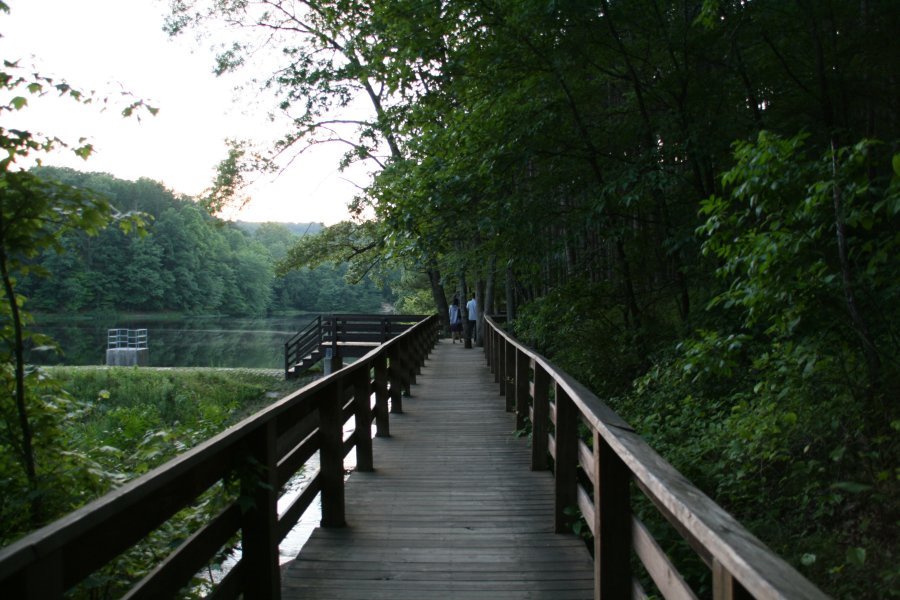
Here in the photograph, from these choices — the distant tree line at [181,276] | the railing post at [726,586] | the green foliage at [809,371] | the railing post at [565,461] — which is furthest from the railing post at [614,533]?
the distant tree line at [181,276]

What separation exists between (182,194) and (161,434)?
2790 inches

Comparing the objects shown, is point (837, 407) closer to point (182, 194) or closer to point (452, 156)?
point (452, 156)

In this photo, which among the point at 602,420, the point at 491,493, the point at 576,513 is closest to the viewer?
the point at 602,420

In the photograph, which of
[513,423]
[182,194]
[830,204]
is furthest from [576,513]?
[182,194]

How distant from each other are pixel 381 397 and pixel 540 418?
2.31m

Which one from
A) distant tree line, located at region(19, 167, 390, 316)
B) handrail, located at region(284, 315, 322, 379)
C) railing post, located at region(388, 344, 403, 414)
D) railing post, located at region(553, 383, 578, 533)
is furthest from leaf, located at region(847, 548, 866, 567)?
distant tree line, located at region(19, 167, 390, 316)

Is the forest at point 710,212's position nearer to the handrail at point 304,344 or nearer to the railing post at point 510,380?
the railing post at point 510,380

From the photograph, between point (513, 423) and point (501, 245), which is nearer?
point (513, 423)

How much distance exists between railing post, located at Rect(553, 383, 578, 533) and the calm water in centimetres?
2994

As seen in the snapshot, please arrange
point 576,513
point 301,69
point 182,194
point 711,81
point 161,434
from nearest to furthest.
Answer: point 576,513
point 161,434
point 711,81
point 301,69
point 182,194

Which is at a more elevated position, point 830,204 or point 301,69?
point 301,69

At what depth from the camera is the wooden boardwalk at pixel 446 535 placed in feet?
11.0

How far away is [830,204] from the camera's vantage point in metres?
A: 4.23

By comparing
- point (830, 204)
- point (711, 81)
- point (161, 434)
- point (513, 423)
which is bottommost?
point (513, 423)
